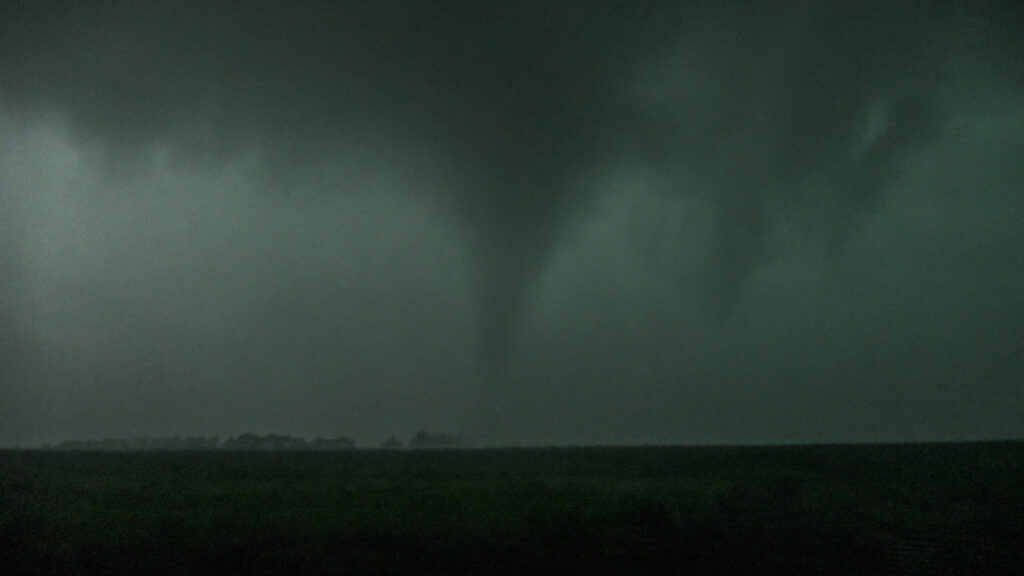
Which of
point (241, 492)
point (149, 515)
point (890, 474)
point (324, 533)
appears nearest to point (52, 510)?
point (149, 515)

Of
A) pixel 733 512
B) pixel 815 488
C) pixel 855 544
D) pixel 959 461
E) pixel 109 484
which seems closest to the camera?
pixel 855 544

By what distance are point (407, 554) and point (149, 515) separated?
13559 mm

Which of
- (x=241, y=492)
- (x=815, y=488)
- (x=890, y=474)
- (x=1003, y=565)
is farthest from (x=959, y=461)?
(x=241, y=492)

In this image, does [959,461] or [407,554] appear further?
[959,461]

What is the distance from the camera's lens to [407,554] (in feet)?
116

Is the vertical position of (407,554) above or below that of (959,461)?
below

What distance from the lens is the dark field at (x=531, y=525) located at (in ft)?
111

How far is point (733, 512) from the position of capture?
3859cm

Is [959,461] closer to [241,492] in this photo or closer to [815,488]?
[815,488]

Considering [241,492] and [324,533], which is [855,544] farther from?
[241,492]

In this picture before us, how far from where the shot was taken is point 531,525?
38.1 m

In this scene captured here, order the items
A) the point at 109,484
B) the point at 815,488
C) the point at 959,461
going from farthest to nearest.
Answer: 1. the point at 959,461
2. the point at 109,484
3. the point at 815,488

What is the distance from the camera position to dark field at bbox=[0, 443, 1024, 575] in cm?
3388

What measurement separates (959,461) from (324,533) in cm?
4451
